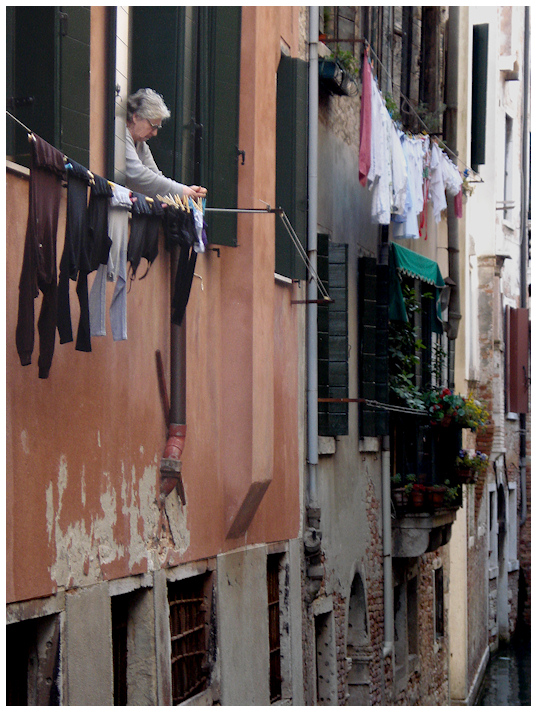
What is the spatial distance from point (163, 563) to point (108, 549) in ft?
2.82

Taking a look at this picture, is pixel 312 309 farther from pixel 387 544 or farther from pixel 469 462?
pixel 469 462

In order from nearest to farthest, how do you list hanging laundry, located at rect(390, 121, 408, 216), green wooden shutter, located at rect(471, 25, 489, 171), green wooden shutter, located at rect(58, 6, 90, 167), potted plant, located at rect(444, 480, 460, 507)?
green wooden shutter, located at rect(58, 6, 90, 167), hanging laundry, located at rect(390, 121, 408, 216), potted plant, located at rect(444, 480, 460, 507), green wooden shutter, located at rect(471, 25, 489, 171)

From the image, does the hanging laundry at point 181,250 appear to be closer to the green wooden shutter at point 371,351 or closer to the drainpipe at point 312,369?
the drainpipe at point 312,369

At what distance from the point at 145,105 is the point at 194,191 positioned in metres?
0.64

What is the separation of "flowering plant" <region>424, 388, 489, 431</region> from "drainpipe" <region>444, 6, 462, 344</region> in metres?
2.50

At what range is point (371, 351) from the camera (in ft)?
42.2

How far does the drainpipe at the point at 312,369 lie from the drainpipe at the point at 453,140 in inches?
208

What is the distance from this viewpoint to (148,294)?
738cm

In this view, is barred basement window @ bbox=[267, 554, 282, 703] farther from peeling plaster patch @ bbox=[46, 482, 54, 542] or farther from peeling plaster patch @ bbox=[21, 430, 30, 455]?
peeling plaster patch @ bbox=[21, 430, 30, 455]

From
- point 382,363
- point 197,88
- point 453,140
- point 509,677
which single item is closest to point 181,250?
point 197,88

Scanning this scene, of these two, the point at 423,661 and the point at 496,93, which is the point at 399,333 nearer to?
the point at 423,661

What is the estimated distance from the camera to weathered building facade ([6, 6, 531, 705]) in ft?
20.1

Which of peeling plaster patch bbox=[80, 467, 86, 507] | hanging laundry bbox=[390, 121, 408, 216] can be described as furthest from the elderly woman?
hanging laundry bbox=[390, 121, 408, 216]

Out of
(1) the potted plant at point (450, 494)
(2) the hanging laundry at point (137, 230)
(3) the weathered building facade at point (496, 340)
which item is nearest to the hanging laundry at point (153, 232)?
(2) the hanging laundry at point (137, 230)
